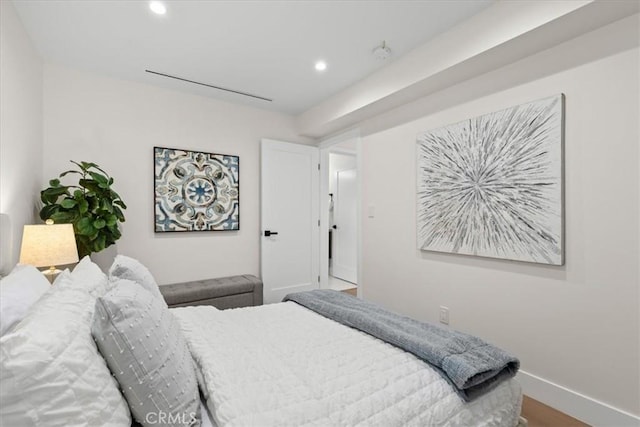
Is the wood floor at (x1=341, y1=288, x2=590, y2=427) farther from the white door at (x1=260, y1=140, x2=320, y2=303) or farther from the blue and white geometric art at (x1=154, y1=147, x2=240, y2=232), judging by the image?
the blue and white geometric art at (x1=154, y1=147, x2=240, y2=232)

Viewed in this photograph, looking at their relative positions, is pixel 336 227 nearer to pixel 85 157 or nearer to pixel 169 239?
pixel 169 239

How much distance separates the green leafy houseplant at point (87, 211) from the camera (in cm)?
244

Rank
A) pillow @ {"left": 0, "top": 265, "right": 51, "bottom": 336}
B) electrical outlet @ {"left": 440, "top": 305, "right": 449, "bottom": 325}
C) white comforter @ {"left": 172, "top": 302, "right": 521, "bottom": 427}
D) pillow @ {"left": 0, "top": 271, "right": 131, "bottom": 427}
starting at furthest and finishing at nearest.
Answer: electrical outlet @ {"left": 440, "top": 305, "right": 449, "bottom": 325} → white comforter @ {"left": 172, "top": 302, "right": 521, "bottom": 427} → pillow @ {"left": 0, "top": 265, "right": 51, "bottom": 336} → pillow @ {"left": 0, "top": 271, "right": 131, "bottom": 427}

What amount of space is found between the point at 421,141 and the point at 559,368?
1.99 meters

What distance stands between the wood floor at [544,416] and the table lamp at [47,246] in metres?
3.12

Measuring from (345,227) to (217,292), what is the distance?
319 cm

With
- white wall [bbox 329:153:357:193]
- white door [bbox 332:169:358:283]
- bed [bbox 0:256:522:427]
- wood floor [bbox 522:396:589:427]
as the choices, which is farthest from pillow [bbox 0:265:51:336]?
white wall [bbox 329:153:357:193]

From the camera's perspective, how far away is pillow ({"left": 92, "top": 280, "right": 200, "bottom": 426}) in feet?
2.89

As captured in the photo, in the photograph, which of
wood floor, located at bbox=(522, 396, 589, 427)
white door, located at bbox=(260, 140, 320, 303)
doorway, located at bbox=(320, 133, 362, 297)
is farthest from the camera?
doorway, located at bbox=(320, 133, 362, 297)

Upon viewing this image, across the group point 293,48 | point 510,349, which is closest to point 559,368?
point 510,349

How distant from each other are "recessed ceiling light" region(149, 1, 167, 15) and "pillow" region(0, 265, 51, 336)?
178 cm

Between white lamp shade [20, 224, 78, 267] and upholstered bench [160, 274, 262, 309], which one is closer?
white lamp shade [20, 224, 78, 267]

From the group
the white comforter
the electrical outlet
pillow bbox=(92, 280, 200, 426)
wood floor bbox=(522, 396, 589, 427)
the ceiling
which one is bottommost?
wood floor bbox=(522, 396, 589, 427)

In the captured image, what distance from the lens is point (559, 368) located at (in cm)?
198
